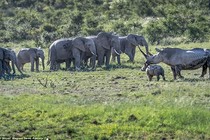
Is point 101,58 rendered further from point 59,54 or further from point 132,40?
point 132,40

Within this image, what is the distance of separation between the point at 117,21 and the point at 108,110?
39842 mm

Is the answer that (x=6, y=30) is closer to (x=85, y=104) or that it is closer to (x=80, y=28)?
(x=80, y=28)

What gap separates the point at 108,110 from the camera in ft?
51.3

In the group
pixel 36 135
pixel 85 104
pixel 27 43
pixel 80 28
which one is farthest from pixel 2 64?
pixel 80 28

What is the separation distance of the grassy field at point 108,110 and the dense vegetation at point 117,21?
78.2 feet

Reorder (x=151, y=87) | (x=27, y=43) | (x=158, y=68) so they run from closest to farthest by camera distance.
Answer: (x=151, y=87), (x=158, y=68), (x=27, y=43)

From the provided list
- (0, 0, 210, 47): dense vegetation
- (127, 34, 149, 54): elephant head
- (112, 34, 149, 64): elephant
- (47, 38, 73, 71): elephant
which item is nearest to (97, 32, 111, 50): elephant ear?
(47, 38, 73, 71): elephant

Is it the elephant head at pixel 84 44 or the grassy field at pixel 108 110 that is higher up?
the elephant head at pixel 84 44

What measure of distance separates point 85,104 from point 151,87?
3.82 metres

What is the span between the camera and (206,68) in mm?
22844

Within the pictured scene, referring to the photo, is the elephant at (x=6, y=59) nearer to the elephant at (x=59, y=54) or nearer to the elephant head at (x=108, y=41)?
the elephant at (x=59, y=54)

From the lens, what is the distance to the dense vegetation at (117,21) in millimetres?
46156

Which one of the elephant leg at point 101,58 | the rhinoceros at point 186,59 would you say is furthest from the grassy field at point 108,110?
the elephant leg at point 101,58

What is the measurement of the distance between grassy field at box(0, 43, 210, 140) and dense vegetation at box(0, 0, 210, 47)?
23.8 m
